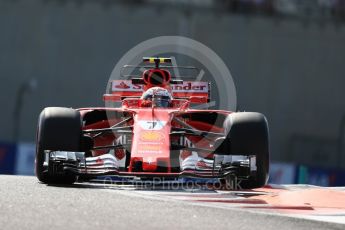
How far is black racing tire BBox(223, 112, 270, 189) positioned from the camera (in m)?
9.98

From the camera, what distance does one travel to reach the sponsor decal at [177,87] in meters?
13.1

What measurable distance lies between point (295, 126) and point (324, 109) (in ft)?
6.64

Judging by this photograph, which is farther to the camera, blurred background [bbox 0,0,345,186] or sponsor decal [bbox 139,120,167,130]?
blurred background [bbox 0,0,345,186]

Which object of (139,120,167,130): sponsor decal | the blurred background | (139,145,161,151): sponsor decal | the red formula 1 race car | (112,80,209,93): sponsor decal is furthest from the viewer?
the blurred background

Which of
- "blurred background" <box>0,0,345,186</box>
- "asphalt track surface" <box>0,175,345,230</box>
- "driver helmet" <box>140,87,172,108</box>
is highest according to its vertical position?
"blurred background" <box>0,0,345,186</box>

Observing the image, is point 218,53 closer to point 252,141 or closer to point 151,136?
point 151,136

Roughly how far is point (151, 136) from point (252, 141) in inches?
42.1

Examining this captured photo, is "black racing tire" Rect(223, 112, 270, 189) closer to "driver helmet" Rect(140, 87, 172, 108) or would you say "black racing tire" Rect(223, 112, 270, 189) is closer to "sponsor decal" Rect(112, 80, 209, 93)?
"driver helmet" Rect(140, 87, 172, 108)

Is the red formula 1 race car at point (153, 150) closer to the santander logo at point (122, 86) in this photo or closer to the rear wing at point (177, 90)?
the rear wing at point (177, 90)

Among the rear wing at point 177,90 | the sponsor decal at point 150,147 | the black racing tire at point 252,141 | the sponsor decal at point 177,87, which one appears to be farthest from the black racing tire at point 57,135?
the sponsor decal at point 177,87

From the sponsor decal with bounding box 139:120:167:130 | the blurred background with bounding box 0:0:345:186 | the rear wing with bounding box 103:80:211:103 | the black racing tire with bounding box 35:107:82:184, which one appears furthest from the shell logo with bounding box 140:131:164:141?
the blurred background with bounding box 0:0:345:186

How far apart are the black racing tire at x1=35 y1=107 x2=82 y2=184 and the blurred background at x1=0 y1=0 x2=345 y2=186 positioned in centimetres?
3533

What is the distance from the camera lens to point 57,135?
32.5 feet

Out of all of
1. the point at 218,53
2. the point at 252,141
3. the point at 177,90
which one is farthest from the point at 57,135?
the point at 218,53
